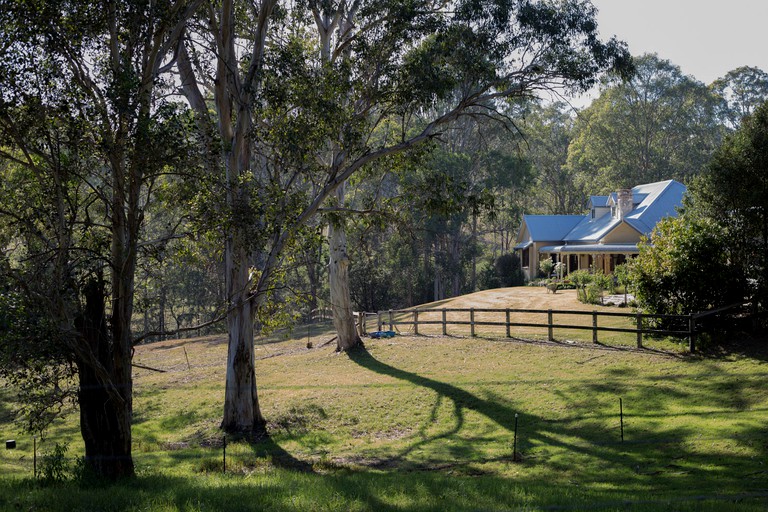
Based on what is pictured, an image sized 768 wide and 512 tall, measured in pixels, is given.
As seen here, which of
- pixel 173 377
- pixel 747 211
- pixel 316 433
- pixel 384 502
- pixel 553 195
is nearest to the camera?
pixel 384 502

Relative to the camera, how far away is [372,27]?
19500mm

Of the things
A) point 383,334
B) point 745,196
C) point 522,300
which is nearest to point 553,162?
point 522,300

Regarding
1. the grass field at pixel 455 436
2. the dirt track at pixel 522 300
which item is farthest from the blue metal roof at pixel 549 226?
the grass field at pixel 455 436

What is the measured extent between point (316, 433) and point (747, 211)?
13.9 meters

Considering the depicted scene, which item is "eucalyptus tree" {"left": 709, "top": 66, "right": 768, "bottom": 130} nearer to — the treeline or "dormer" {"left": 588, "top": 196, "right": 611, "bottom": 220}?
the treeline

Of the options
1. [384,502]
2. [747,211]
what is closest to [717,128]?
[747,211]

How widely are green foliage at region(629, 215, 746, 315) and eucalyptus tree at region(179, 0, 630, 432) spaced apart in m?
5.48

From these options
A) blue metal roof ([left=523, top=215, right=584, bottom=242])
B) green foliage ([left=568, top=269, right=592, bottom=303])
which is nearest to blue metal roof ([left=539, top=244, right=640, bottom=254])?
blue metal roof ([left=523, top=215, right=584, bottom=242])

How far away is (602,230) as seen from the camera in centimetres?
4506

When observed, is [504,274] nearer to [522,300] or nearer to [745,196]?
[522,300]

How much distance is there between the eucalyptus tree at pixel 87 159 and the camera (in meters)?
10.6

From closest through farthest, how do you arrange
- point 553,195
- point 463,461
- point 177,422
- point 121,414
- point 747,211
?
point 121,414, point 463,461, point 177,422, point 747,211, point 553,195

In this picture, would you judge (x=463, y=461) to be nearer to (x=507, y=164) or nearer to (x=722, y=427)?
(x=722, y=427)

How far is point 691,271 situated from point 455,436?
9.67 m
